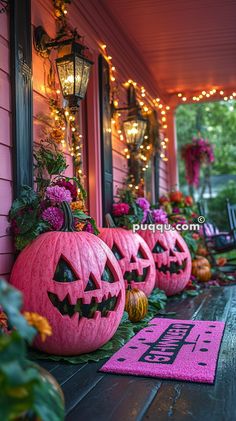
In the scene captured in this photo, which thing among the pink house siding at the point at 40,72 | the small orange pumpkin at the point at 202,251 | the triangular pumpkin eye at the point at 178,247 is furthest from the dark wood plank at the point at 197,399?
the small orange pumpkin at the point at 202,251

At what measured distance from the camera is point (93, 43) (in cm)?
380

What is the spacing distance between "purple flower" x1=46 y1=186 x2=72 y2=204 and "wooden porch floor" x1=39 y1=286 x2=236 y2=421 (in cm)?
83

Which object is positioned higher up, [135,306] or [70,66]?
[70,66]

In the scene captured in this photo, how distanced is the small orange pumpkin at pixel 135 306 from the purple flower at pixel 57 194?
87 centimetres

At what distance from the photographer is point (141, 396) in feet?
5.73

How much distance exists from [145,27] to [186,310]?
2845 millimetres

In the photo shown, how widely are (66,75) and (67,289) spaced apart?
1418mm

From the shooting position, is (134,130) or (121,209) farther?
(134,130)

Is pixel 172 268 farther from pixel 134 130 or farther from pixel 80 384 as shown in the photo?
pixel 80 384

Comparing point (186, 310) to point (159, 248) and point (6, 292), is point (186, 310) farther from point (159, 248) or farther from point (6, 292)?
point (6, 292)

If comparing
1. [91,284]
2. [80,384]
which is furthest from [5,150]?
[80,384]

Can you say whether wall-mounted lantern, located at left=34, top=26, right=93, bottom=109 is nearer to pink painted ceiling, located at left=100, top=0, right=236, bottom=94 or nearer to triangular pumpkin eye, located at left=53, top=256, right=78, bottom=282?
triangular pumpkin eye, located at left=53, top=256, right=78, bottom=282

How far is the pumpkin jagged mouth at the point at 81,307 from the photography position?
7.20 ft

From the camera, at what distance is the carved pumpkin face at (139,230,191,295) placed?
384 centimetres
